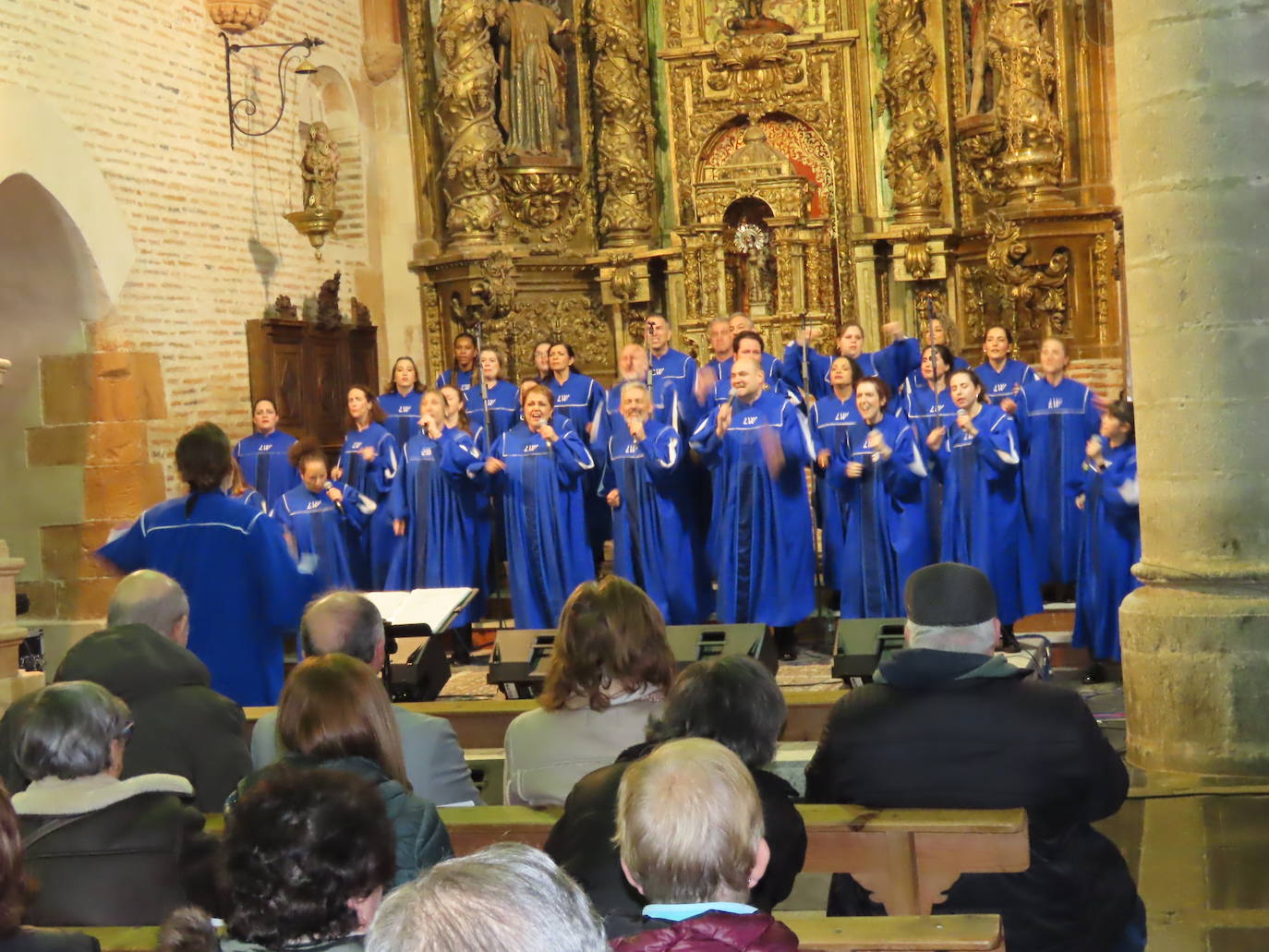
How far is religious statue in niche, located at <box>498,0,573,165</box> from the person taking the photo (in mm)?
15250

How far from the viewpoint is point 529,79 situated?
15328mm

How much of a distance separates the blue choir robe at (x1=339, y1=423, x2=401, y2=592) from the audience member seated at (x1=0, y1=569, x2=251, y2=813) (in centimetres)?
727

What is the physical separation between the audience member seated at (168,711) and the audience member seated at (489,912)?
9.32ft

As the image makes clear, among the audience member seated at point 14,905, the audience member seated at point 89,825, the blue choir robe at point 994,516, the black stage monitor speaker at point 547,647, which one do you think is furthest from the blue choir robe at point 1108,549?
the audience member seated at point 14,905

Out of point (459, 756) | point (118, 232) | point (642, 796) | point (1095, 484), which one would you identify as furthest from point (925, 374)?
point (642, 796)

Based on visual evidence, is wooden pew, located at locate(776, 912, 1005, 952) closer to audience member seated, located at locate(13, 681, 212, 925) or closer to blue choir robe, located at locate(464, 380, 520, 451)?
audience member seated, located at locate(13, 681, 212, 925)

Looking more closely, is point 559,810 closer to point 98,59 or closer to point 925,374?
point 925,374

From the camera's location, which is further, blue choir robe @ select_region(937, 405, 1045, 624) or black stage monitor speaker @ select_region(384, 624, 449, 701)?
blue choir robe @ select_region(937, 405, 1045, 624)

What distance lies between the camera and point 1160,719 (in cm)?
683

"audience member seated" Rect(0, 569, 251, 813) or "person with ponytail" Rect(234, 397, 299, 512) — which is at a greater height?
"person with ponytail" Rect(234, 397, 299, 512)

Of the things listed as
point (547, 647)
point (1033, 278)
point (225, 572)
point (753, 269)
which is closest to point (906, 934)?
point (225, 572)

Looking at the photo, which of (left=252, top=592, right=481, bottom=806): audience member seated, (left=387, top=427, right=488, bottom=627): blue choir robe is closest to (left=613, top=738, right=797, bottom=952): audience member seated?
(left=252, top=592, right=481, bottom=806): audience member seated

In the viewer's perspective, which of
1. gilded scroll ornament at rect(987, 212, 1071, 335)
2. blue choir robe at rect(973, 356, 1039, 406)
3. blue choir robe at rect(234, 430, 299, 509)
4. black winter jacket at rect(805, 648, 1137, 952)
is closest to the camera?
black winter jacket at rect(805, 648, 1137, 952)

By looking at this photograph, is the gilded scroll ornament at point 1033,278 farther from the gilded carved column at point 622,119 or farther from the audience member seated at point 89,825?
the audience member seated at point 89,825
